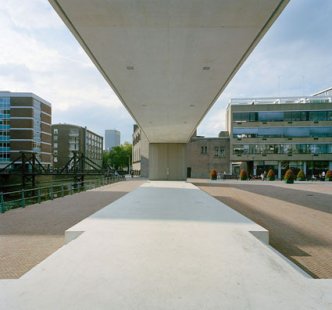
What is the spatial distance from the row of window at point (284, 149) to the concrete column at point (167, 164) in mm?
22559

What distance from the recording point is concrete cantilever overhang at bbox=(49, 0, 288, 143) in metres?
7.44

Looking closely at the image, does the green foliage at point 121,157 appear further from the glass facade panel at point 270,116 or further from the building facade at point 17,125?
the glass facade panel at point 270,116

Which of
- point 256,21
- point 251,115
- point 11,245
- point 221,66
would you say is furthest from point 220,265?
point 251,115

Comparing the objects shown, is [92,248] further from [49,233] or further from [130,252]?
[49,233]

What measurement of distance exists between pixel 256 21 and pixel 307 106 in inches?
1983

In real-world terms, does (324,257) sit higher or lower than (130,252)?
lower

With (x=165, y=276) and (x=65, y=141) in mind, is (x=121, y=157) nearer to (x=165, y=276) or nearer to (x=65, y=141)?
(x=65, y=141)

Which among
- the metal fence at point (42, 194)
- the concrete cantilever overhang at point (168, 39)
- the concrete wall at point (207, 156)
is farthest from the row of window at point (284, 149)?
the concrete cantilever overhang at point (168, 39)

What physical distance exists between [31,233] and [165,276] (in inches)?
226

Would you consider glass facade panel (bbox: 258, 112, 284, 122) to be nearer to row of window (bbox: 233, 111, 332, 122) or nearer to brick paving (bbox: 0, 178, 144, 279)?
row of window (bbox: 233, 111, 332, 122)

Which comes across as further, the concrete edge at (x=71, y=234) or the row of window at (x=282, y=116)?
the row of window at (x=282, y=116)

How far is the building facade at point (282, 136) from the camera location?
172 ft

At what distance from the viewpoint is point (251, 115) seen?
53750 millimetres

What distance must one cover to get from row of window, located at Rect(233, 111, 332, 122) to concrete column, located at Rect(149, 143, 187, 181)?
23541mm
